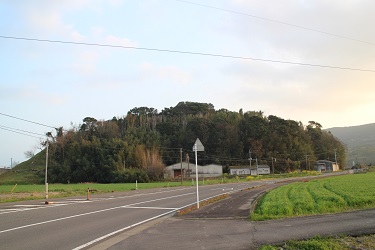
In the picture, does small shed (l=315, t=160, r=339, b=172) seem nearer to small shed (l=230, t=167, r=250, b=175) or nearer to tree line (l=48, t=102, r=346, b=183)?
tree line (l=48, t=102, r=346, b=183)

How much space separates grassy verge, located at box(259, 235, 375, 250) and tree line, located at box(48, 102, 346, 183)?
79.2m

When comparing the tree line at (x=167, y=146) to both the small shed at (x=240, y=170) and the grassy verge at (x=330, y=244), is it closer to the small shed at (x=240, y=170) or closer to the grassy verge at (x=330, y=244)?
the small shed at (x=240, y=170)

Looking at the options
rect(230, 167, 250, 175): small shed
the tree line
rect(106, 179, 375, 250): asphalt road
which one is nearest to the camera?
rect(106, 179, 375, 250): asphalt road

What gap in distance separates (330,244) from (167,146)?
331ft

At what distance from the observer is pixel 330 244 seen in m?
7.07

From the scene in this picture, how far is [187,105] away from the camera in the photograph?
136 metres

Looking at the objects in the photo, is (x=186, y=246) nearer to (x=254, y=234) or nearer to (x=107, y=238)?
(x=254, y=234)

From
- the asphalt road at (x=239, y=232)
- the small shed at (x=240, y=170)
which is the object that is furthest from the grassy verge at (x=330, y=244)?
the small shed at (x=240, y=170)

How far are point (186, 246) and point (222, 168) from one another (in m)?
95.3

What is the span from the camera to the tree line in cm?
9181

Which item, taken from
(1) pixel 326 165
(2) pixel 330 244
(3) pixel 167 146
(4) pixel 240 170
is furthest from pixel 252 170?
(2) pixel 330 244

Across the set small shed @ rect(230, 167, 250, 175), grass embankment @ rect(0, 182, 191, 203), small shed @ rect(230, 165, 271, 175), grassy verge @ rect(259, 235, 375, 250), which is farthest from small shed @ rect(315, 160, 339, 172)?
grassy verge @ rect(259, 235, 375, 250)

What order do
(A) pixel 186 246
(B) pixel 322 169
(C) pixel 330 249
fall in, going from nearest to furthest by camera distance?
(C) pixel 330 249
(A) pixel 186 246
(B) pixel 322 169

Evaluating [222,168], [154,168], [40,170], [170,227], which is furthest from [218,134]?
[170,227]
